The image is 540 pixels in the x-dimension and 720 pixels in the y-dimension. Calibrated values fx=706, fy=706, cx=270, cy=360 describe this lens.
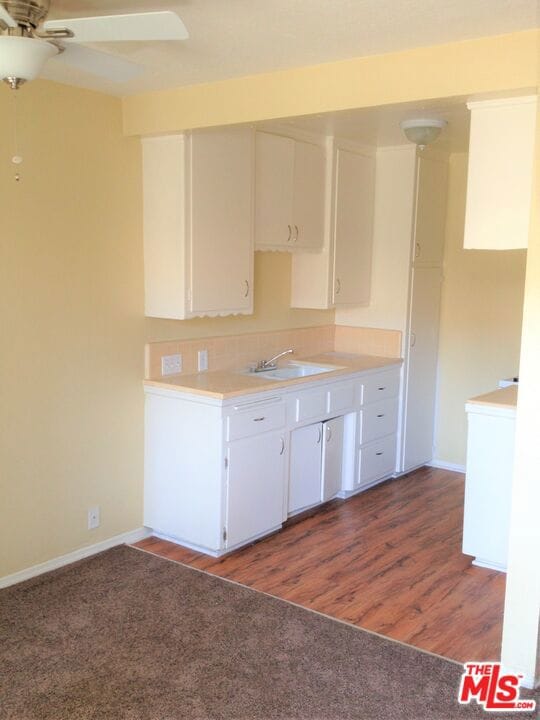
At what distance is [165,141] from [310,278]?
153cm

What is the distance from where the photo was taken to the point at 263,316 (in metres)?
4.72

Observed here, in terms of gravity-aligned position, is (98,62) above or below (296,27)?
below

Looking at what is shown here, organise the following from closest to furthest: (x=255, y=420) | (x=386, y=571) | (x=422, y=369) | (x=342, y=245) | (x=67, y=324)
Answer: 1. (x=67, y=324)
2. (x=386, y=571)
3. (x=255, y=420)
4. (x=342, y=245)
5. (x=422, y=369)

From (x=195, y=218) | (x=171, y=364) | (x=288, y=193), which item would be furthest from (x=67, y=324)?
(x=288, y=193)

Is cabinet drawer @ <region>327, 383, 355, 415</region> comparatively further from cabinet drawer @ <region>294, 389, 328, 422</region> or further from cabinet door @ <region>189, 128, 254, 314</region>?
cabinet door @ <region>189, 128, 254, 314</region>

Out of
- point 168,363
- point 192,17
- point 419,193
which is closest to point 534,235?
point 192,17

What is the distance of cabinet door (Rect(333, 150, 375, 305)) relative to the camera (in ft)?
15.6

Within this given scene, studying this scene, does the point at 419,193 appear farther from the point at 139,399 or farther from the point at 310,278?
the point at 139,399

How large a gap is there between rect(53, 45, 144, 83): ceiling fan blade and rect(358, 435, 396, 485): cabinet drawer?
10.2 ft

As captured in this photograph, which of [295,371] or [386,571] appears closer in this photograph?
[386,571]

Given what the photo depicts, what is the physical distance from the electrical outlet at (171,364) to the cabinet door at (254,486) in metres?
0.63

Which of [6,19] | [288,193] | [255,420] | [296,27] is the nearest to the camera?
[6,19]

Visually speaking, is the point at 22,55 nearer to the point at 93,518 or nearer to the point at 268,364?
the point at 93,518

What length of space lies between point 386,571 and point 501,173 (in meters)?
2.09
